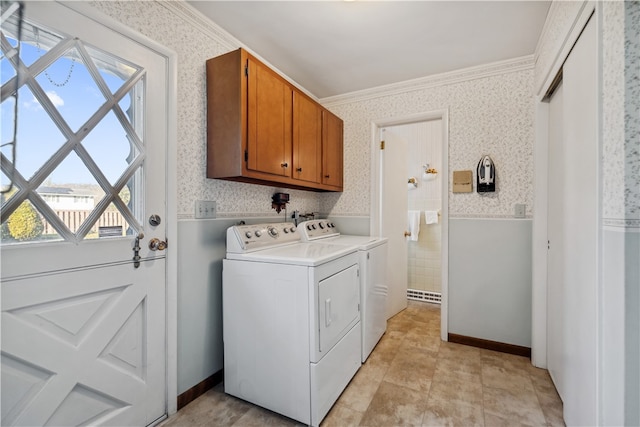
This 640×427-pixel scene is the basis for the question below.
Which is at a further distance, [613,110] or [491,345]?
[491,345]

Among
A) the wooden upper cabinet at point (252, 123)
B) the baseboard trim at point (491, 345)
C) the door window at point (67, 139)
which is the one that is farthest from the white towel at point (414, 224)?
the door window at point (67, 139)

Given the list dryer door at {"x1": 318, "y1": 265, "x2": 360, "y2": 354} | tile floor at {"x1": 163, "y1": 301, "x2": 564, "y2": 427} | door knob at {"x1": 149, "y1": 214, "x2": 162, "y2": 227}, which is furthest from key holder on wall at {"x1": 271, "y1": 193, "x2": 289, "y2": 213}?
tile floor at {"x1": 163, "y1": 301, "x2": 564, "y2": 427}

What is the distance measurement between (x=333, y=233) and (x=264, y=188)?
0.91 metres

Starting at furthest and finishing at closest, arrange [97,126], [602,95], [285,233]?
[285,233] < [97,126] < [602,95]

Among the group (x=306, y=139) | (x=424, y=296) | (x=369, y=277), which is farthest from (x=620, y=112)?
(x=424, y=296)

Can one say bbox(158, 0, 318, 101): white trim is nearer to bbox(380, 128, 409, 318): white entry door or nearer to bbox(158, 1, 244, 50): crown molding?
bbox(158, 1, 244, 50): crown molding

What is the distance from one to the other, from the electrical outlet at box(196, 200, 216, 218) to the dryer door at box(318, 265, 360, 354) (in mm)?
878

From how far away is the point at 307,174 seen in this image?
7.77 feet

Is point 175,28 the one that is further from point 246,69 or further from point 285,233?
point 285,233

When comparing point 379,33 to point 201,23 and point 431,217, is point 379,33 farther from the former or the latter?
point 431,217

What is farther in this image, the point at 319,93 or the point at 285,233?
the point at 319,93

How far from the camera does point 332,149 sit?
280 centimetres

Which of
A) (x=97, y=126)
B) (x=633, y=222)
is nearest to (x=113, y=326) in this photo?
(x=97, y=126)

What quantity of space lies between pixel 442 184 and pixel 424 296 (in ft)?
5.79
